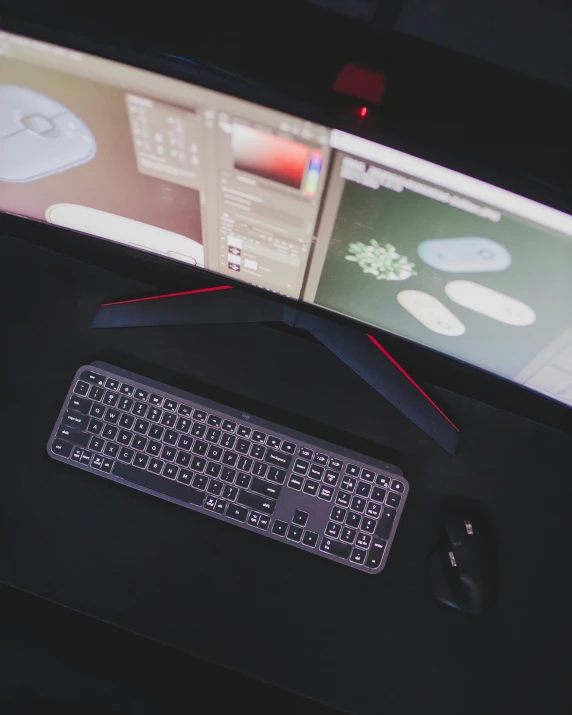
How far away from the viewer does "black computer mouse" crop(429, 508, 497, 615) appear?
2.71ft

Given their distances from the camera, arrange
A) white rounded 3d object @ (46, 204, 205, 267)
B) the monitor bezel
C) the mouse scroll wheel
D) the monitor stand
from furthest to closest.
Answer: the monitor stand < white rounded 3d object @ (46, 204, 205, 267) < the mouse scroll wheel < the monitor bezel

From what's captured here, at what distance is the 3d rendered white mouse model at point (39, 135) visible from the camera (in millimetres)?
633

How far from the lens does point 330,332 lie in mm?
889

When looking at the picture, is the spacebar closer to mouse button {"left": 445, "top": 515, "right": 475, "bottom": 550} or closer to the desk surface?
the desk surface

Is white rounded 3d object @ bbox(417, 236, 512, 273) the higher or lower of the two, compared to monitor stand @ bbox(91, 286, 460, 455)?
higher

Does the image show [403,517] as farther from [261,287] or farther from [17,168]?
[17,168]

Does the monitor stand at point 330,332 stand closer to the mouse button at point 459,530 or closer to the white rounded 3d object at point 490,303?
the mouse button at point 459,530

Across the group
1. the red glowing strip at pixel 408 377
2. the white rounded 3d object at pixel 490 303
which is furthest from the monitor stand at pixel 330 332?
the white rounded 3d object at pixel 490 303

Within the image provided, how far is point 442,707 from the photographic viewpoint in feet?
2.69

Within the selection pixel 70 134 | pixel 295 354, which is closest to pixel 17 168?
pixel 70 134

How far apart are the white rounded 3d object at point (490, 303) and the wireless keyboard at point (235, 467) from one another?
0.26m

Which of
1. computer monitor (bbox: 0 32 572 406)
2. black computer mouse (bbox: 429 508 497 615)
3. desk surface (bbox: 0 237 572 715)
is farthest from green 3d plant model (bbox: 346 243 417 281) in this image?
black computer mouse (bbox: 429 508 497 615)

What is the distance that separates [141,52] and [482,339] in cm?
48

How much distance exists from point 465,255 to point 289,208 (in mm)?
180
